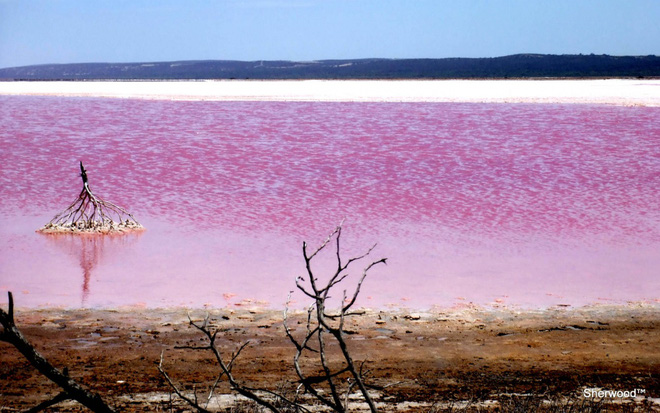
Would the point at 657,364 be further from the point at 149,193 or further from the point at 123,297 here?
the point at 149,193

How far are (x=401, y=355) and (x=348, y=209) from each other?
646cm

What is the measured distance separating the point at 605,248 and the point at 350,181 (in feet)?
19.5

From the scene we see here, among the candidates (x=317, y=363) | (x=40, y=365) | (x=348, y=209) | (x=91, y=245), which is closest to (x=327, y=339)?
(x=317, y=363)

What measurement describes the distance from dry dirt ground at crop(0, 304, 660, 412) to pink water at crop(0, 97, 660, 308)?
606 mm

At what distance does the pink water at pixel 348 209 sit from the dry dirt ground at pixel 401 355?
23.9 inches

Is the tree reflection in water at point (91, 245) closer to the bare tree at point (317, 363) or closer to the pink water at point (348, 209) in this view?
the pink water at point (348, 209)

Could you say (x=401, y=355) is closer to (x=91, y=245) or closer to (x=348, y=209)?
(x=91, y=245)

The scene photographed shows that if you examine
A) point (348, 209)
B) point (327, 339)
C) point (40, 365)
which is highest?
point (40, 365)

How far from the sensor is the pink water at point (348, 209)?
8.01 meters

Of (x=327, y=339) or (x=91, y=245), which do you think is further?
(x=91, y=245)

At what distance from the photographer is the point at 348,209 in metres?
12.1

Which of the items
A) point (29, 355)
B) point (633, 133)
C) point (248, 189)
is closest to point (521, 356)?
point (29, 355)

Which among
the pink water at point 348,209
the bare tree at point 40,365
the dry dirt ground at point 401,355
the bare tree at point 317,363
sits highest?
the bare tree at point 40,365

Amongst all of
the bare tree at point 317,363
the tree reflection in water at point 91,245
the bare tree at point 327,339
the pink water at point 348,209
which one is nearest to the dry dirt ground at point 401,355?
the bare tree at point 317,363
